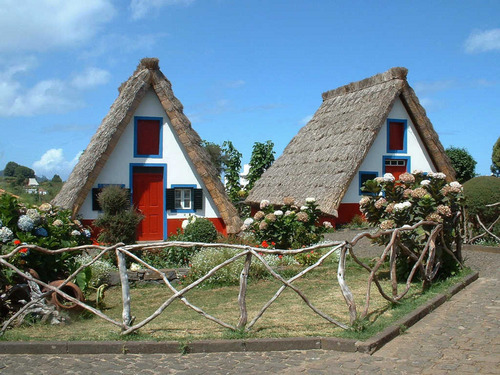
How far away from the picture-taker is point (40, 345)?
5914 millimetres

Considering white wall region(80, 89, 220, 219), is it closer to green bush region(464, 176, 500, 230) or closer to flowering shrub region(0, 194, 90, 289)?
flowering shrub region(0, 194, 90, 289)

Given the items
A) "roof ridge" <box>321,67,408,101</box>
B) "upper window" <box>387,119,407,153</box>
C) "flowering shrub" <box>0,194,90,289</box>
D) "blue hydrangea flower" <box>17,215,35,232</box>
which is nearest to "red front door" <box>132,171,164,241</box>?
"flowering shrub" <box>0,194,90,289</box>

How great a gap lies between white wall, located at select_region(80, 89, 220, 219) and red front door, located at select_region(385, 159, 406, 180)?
8400 millimetres

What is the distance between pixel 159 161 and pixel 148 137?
71 centimetres

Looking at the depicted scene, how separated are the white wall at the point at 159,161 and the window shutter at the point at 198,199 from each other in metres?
0.11

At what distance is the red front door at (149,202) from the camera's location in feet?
47.0

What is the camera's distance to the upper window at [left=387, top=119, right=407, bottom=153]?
20188mm

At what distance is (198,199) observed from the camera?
14453mm

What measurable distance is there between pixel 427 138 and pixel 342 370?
1657 centimetres

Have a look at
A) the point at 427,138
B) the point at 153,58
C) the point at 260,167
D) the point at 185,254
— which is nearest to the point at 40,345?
the point at 185,254

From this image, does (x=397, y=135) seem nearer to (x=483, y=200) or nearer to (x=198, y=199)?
(x=483, y=200)

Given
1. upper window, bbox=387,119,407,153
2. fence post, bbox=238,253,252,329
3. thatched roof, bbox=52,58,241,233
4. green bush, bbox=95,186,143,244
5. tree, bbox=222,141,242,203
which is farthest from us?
tree, bbox=222,141,242,203

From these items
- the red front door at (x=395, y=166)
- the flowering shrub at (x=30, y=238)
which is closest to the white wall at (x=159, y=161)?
the flowering shrub at (x=30, y=238)

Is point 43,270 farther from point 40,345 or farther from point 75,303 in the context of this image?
point 40,345
